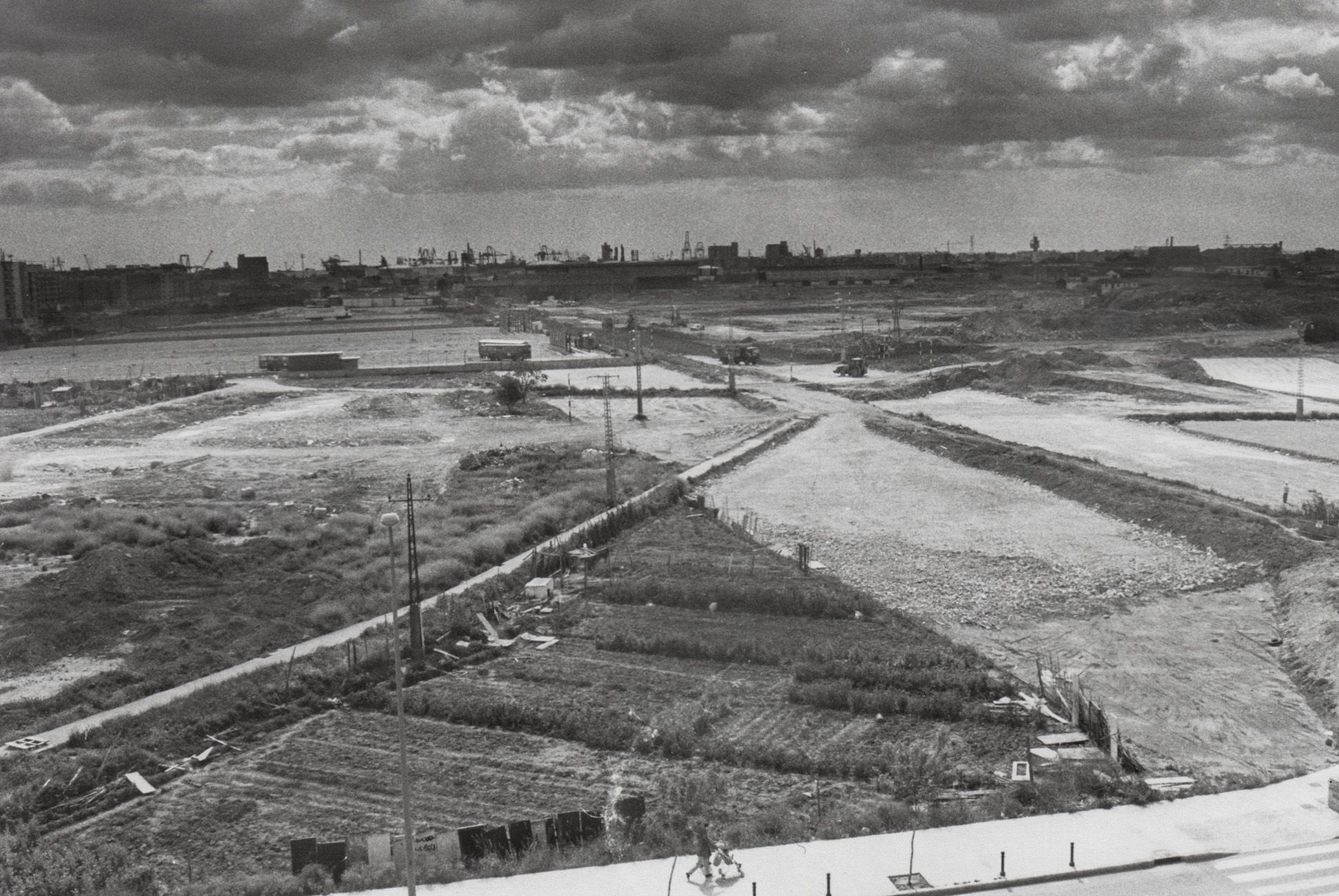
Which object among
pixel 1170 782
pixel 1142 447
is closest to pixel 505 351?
pixel 1142 447

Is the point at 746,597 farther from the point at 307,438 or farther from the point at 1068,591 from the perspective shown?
the point at 307,438

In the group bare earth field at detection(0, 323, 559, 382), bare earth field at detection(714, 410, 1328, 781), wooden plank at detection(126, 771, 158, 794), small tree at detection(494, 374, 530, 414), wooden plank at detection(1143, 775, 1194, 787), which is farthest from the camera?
bare earth field at detection(0, 323, 559, 382)

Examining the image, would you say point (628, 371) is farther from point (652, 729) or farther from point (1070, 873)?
point (1070, 873)

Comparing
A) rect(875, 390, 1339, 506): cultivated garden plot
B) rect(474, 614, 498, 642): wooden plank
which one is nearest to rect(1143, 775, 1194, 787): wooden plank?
rect(474, 614, 498, 642): wooden plank

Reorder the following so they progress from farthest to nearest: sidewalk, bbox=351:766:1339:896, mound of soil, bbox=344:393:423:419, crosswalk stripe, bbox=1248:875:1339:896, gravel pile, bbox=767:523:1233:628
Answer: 1. mound of soil, bbox=344:393:423:419
2. gravel pile, bbox=767:523:1233:628
3. sidewalk, bbox=351:766:1339:896
4. crosswalk stripe, bbox=1248:875:1339:896

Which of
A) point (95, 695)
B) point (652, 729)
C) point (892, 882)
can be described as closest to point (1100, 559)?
point (652, 729)

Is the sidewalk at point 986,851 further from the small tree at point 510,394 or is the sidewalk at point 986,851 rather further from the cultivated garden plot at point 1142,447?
the small tree at point 510,394

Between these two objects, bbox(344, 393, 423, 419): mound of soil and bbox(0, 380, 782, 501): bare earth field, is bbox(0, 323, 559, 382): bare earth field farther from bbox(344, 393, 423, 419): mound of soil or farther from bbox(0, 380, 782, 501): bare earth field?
bbox(0, 380, 782, 501): bare earth field

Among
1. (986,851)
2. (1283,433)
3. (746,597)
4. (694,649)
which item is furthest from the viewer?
(1283,433)
